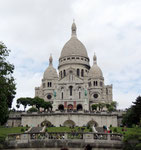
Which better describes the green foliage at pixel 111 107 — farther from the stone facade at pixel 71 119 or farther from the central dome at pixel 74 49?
the central dome at pixel 74 49

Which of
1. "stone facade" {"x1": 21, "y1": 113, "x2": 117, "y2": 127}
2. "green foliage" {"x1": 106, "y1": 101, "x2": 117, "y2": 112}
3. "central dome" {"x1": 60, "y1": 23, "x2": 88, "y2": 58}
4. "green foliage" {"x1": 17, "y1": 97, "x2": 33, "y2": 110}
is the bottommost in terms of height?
"stone facade" {"x1": 21, "y1": 113, "x2": 117, "y2": 127}

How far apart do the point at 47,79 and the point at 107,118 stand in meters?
45.8

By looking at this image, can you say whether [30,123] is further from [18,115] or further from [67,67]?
[67,67]

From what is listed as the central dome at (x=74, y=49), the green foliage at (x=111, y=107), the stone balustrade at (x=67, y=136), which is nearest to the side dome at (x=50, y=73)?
the central dome at (x=74, y=49)

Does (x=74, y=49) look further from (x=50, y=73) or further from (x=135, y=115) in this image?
(x=135, y=115)

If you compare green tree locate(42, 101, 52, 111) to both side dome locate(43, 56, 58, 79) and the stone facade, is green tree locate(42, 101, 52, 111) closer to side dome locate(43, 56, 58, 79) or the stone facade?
side dome locate(43, 56, 58, 79)

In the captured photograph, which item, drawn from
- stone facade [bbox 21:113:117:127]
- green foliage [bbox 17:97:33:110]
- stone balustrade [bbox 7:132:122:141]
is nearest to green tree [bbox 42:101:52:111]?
green foliage [bbox 17:97:33:110]

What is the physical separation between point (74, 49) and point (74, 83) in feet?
72.7

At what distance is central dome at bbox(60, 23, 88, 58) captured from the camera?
113250 millimetres

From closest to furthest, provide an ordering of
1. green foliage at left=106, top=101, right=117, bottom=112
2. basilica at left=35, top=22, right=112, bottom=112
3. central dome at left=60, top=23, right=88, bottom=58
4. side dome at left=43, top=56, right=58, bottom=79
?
green foliage at left=106, top=101, right=117, bottom=112, basilica at left=35, top=22, right=112, bottom=112, side dome at left=43, top=56, right=58, bottom=79, central dome at left=60, top=23, right=88, bottom=58

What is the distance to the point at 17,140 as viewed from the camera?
85.0 ft

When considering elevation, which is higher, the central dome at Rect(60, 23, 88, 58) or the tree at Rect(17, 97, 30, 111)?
the central dome at Rect(60, 23, 88, 58)

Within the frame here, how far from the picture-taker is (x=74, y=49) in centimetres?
11419

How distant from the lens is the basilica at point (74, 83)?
93.0 metres
